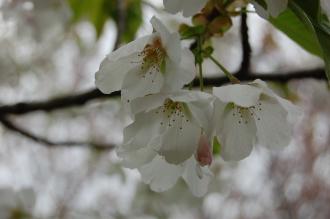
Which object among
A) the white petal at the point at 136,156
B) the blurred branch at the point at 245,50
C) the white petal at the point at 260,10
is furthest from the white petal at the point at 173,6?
the blurred branch at the point at 245,50

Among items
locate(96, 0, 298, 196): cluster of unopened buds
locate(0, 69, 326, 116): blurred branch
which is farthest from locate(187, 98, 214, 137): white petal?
locate(0, 69, 326, 116): blurred branch

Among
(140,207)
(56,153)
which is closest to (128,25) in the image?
(140,207)

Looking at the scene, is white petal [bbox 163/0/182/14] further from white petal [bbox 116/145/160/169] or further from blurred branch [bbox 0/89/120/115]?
blurred branch [bbox 0/89/120/115]

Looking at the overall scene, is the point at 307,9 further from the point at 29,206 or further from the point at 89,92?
the point at 29,206

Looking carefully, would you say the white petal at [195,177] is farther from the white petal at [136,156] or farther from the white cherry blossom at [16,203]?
the white cherry blossom at [16,203]

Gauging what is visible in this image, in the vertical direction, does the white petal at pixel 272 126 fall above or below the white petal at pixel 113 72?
below

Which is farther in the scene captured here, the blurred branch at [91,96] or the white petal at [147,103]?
the blurred branch at [91,96]
